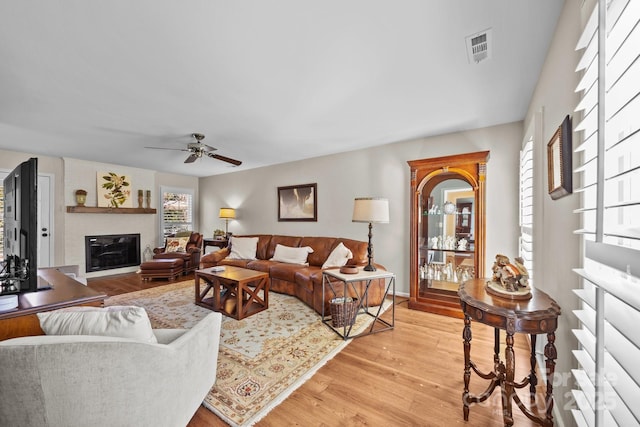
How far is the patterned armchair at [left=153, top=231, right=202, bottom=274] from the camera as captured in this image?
5523mm

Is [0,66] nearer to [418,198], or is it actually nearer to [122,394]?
[122,394]

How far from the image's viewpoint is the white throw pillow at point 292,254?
4430mm

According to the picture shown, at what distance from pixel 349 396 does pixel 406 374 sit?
52 cm

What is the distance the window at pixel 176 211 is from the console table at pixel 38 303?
485 centimetres

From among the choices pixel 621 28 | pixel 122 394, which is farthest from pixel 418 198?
pixel 122 394

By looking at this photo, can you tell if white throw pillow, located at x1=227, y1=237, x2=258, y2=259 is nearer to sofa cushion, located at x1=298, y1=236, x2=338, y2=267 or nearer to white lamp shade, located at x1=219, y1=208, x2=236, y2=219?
white lamp shade, located at x1=219, y1=208, x2=236, y2=219

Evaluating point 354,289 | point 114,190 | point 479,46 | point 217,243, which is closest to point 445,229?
point 354,289

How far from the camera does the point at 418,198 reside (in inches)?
135

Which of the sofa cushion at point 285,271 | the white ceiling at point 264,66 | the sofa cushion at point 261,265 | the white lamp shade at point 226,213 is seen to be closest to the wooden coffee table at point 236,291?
the sofa cushion at point 285,271

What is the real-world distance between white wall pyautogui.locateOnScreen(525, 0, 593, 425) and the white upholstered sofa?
1.96 metres

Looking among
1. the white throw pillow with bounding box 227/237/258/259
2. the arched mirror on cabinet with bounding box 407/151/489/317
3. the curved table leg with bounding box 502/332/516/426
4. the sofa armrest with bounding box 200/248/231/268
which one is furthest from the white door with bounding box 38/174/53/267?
the curved table leg with bounding box 502/332/516/426

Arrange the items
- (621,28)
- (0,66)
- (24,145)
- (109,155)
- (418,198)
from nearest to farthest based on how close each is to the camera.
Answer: (621,28) < (0,66) < (418,198) < (24,145) < (109,155)

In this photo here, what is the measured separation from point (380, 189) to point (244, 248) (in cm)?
280

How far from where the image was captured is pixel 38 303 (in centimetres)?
153
